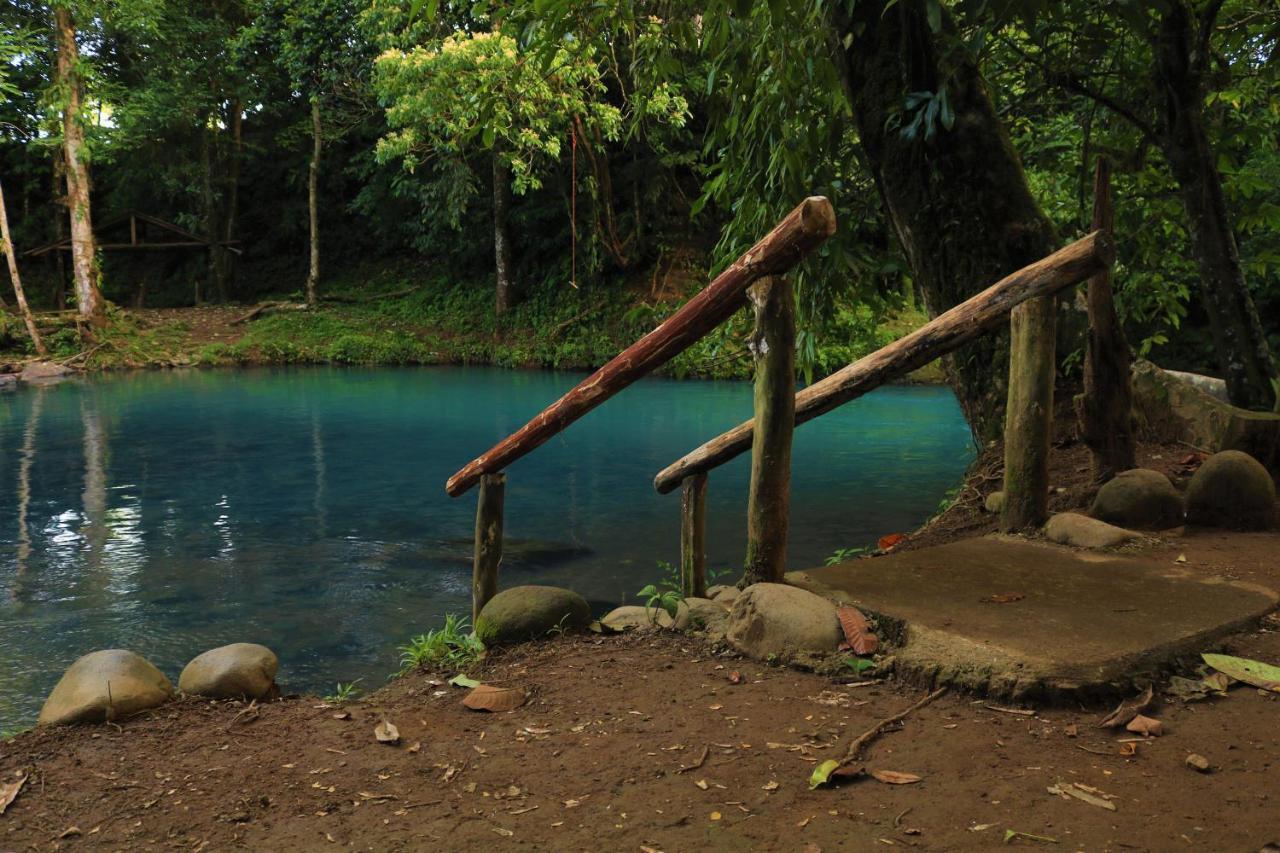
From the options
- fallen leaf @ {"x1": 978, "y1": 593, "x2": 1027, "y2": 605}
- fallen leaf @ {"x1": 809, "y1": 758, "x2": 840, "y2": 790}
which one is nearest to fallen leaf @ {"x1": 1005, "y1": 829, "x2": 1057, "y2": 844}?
fallen leaf @ {"x1": 809, "y1": 758, "x2": 840, "y2": 790}

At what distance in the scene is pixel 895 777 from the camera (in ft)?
8.97

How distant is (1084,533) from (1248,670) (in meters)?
1.39

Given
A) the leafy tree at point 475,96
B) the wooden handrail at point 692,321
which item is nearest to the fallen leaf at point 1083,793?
the wooden handrail at point 692,321

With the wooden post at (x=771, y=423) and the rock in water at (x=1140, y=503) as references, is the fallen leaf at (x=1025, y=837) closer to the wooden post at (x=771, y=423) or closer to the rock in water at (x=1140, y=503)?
the wooden post at (x=771, y=423)

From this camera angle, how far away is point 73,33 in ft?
77.8

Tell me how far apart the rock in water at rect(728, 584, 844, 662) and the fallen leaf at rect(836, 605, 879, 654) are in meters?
0.03

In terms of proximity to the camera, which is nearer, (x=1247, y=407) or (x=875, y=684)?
(x=875, y=684)

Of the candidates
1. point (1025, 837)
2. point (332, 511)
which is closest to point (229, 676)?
point (1025, 837)

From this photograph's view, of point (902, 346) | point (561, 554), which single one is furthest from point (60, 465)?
point (902, 346)

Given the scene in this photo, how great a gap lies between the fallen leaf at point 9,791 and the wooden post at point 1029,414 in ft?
12.6

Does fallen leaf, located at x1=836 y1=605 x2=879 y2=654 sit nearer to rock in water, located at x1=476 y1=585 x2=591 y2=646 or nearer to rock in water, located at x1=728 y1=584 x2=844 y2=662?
rock in water, located at x1=728 y1=584 x2=844 y2=662

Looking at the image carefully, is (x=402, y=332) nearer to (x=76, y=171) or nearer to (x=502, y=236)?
(x=502, y=236)

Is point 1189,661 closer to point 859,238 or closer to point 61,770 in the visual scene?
point 61,770

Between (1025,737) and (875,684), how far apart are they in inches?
23.3
